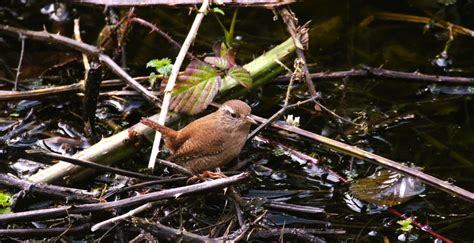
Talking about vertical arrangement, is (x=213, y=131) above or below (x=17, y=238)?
above

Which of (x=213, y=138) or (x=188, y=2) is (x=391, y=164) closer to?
(x=213, y=138)

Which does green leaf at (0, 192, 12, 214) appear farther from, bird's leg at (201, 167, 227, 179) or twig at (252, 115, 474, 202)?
twig at (252, 115, 474, 202)

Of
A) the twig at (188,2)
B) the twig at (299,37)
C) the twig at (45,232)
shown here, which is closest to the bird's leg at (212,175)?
the twig at (45,232)

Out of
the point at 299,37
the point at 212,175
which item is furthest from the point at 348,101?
the point at 212,175

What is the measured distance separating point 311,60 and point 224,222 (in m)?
2.61

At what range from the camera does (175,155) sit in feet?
14.8

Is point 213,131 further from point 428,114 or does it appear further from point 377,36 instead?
point 377,36

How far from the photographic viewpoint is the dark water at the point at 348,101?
4.53 meters

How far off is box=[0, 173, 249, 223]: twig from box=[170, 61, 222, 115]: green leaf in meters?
1.11

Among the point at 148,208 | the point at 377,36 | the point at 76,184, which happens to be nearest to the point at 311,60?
the point at 377,36

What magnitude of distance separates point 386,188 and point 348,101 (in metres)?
1.29

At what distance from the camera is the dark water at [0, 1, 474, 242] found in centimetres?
453

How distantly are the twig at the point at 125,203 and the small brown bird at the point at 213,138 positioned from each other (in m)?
0.76

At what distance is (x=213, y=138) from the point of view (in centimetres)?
437
